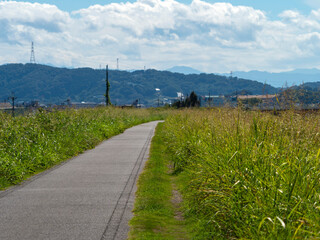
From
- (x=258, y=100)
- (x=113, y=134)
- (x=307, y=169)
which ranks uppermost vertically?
(x=258, y=100)

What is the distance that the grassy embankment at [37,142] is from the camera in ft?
37.0

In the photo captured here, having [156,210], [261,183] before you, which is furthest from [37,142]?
[261,183]

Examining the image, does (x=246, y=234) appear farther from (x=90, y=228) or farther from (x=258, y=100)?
(x=258, y=100)

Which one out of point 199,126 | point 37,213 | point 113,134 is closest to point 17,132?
point 199,126

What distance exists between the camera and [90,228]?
673 centimetres

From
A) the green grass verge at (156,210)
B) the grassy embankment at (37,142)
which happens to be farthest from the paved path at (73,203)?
the grassy embankment at (37,142)

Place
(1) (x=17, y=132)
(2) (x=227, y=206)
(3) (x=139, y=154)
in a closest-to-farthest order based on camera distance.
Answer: (2) (x=227, y=206)
(1) (x=17, y=132)
(3) (x=139, y=154)

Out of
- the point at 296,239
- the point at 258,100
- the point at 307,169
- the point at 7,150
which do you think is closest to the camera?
the point at 296,239

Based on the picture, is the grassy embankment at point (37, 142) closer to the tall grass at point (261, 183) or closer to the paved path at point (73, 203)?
the paved path at point (73, 203)

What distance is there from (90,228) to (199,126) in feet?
27.3

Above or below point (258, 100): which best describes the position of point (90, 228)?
below

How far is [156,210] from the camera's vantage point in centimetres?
820

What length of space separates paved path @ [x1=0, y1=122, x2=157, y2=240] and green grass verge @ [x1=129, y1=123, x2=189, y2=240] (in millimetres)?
211

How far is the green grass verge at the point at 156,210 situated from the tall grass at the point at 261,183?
0.36 meters
